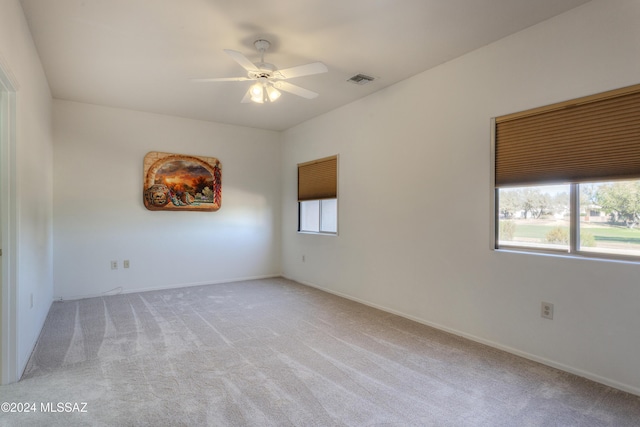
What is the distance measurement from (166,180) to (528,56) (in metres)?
4.70

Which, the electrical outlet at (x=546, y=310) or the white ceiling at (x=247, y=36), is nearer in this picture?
the white ceiling at (x=247, y=36)

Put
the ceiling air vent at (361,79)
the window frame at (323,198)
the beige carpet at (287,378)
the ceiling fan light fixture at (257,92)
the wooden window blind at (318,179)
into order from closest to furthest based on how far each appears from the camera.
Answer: the beige carpet at (287,378) < the ceiling fan light fixture at (257,92) < the ceiling air vent at (361,79) < the window frame at (323,198) < the wooden window blind at (318,179)

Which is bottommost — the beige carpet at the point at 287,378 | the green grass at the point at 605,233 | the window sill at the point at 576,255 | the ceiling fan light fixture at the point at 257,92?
the beige carpet at the point at 287,378

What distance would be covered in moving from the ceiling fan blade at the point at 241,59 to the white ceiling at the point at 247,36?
283 millimetres

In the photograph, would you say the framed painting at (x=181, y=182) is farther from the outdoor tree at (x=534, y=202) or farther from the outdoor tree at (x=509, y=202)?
the outdoor tree at (x=534, y=202)

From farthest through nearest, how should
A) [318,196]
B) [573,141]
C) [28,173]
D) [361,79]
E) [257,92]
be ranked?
[318,196] < [361,79] < [257,92] < [28,173] < [573,141]

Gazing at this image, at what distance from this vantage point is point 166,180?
508cm

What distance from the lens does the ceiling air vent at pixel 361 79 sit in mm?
3658

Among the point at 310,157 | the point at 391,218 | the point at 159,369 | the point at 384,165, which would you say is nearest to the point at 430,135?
the point at 384,165

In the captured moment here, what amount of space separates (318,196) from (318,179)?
0.86 feet

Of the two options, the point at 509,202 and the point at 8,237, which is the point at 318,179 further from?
the point at 8,237

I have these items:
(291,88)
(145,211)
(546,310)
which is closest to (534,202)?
(546,310)

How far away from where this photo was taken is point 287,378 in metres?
2.39

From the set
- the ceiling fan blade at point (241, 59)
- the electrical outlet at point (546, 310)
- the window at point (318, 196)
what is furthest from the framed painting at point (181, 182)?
the electrical outlet at point (546, 310)
